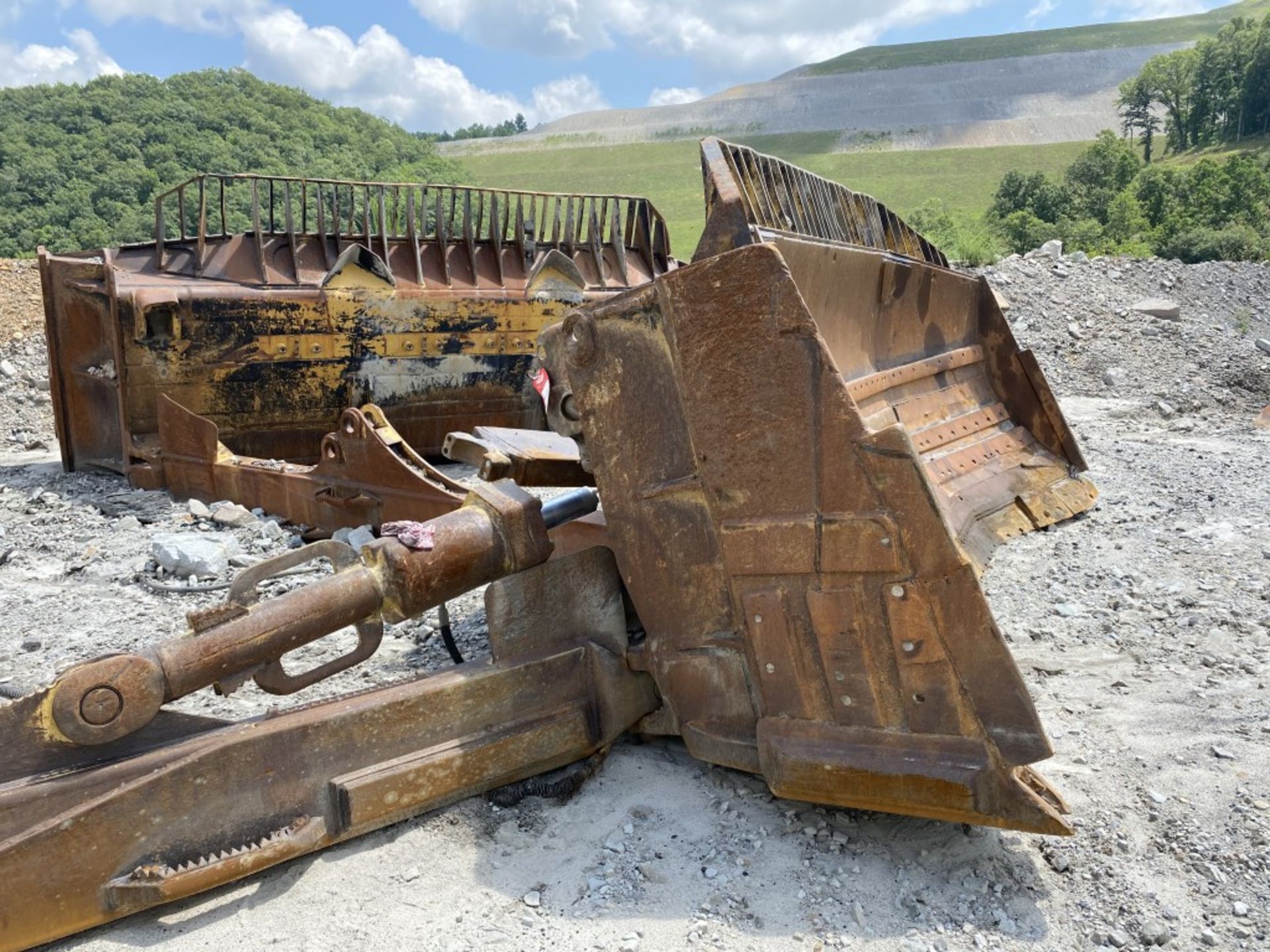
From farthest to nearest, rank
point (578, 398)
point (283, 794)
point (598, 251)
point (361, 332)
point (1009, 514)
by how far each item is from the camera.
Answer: point (598, 251), point (361, 332), point (1009, 514), point (578, 398), point (283, 794)

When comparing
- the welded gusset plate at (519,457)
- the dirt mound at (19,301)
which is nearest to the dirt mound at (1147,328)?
the welded gusset plate at (519,457)

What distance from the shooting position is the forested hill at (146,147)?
31172mm

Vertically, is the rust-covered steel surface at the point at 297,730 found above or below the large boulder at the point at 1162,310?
below

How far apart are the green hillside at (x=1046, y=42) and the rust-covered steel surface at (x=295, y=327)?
91.7m

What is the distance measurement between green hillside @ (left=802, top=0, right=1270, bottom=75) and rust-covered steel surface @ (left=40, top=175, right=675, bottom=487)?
91666 mm

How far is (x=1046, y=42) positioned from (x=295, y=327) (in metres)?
100

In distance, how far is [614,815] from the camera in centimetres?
272

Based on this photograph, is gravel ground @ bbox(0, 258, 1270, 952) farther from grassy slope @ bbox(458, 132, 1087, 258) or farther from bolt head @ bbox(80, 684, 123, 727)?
grassy slope @ bbox(458, 132, 1087, 258)

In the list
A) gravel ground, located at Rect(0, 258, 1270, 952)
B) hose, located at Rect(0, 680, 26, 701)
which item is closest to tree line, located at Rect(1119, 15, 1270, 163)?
gravel ground, located at Rect(0, 258, 1270, 952)

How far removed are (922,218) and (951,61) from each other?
A: 6197cm

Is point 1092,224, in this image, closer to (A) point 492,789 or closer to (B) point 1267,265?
(B) point 1267,265

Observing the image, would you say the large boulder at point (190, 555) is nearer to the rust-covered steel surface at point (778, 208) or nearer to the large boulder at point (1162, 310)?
the rust-covered steel surface at point (778, 208)

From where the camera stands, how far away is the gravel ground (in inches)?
89.3

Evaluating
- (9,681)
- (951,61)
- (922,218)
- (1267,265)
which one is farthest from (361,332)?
(951,61)
